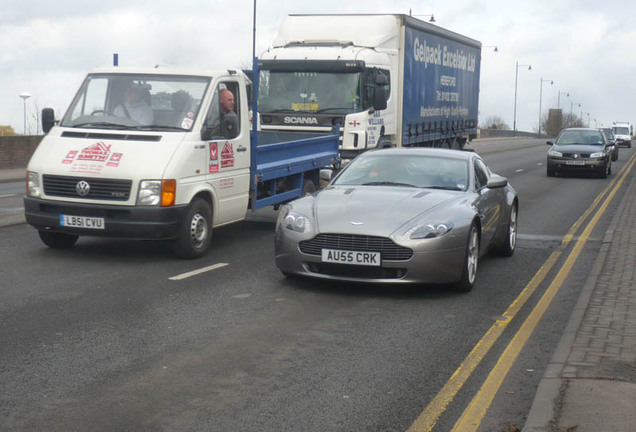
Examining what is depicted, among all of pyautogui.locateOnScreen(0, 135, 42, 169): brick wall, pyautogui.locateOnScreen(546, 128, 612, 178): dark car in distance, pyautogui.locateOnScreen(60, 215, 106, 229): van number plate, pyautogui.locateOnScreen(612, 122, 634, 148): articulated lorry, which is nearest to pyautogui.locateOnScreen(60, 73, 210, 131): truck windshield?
pyautogui.locateOnScreen(60, 215, 106, 229): van number plate

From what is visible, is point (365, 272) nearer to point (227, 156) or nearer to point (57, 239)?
point (227, 156)

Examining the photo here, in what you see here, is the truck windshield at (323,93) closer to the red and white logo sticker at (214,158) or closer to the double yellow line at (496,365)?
the red and white logo sticker at (214,158)

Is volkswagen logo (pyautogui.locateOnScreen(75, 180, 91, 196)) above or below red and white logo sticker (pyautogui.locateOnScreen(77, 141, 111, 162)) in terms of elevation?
below

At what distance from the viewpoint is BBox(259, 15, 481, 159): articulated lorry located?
57.6 feet

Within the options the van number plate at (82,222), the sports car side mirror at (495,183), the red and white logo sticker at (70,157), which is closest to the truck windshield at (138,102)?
the red and white logo sticker at (70,157)

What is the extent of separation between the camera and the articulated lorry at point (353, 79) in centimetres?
1755

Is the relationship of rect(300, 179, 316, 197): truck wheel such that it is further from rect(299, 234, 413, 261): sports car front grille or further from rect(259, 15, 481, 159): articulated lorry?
rect(299, 234, 413, 261): sports car front grille

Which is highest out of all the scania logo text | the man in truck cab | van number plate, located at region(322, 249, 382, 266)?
the man in truck cab

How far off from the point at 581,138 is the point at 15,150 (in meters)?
18.9

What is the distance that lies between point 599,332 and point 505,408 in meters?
1.90

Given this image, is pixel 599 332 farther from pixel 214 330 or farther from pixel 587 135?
pixel 587 135

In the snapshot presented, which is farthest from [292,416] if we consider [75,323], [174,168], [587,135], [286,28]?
[587,135]

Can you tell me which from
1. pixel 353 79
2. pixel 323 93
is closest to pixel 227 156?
pixel 323 93

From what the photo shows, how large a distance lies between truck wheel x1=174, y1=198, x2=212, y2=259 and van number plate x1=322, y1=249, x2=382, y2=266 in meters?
2.35
